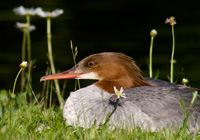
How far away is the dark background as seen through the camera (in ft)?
40.8

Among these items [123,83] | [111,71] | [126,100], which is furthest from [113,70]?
[126,100]

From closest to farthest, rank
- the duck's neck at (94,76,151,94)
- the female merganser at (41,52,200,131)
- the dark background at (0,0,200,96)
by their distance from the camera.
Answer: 1. the female merganser at (41,52,200,131)
2. the duck's neck at (94,76,151,94)
3. the dark background at (0,0,200,96)

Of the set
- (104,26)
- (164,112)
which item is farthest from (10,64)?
(164,112)

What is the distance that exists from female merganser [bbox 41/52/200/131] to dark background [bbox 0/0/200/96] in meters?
4.56

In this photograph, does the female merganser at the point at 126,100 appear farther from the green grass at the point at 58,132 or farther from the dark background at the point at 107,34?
the dark background at the point at 107,34

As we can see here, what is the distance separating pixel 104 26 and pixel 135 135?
41.3 feet

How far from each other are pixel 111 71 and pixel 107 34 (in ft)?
33.5

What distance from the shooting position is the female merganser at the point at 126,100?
504 cm

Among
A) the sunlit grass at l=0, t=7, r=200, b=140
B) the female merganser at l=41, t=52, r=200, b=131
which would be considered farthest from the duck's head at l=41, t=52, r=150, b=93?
the sunlit grass at l=0, t=7, r=200, b=140

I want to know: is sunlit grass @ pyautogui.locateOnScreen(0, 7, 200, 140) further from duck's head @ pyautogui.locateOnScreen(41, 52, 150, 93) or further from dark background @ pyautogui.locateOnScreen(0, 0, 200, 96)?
dark background @ pyautogui.locateOnScreen(0, 0, 200, 96)

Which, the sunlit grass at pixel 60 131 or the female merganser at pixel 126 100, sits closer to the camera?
the sunlit grass at pixel 60 131

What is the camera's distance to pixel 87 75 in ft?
→ 18.8

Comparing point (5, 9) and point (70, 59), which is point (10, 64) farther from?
point (5, 9)

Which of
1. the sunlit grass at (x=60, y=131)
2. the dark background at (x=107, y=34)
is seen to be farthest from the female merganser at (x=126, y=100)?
the dark background at (x=107, y=34)
